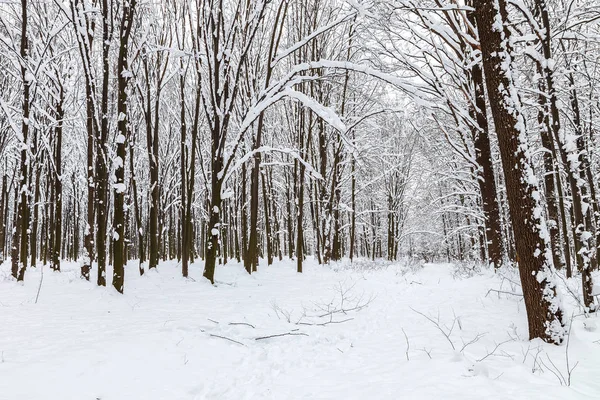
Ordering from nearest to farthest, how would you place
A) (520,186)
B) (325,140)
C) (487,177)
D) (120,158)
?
(520,186) → (120,158) → (487,177) → (325,140)

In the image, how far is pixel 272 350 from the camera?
3.91m

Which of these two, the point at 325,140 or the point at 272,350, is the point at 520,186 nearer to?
the point at 272,350

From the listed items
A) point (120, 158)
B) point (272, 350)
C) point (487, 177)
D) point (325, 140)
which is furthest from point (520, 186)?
point (325, 140)

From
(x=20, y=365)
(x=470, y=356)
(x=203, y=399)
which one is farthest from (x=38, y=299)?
(x=470, y=356)

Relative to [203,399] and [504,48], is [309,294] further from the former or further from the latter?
[504,48]

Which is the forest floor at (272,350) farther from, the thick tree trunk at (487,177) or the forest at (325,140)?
the thick tree trunk at (487,177)

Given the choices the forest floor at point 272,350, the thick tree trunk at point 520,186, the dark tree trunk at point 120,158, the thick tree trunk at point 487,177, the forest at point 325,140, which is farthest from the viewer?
the thick tree trunk at point 487,177

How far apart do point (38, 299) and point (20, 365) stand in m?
3.22

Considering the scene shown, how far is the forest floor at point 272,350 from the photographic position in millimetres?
2629

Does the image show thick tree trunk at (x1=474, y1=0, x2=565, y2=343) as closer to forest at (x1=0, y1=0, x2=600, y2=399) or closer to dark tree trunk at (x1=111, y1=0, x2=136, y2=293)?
forest at (x1=0, y1=0, x2=600, y2=399)

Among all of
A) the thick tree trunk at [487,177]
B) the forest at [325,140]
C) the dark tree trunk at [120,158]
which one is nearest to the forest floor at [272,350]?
the forest at [325,140]

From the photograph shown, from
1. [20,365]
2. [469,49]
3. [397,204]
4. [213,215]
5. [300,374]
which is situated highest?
[469,49]

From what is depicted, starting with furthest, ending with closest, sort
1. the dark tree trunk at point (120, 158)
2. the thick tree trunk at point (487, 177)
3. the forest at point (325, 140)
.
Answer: the thick tree trunk at point (487, 177)
the dark tree trunk at point (120, 158)
the forest at point (325, 140)

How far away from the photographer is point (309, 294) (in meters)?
7.64
